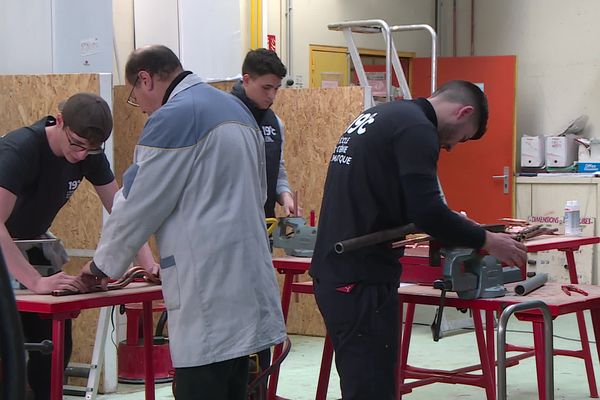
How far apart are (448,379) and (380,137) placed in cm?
197

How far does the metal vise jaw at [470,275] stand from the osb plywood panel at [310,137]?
3.14 meters

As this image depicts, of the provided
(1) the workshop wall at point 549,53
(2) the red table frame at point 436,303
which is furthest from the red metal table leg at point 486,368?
(1) the workshop wall at point 549,53

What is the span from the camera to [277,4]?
336 inches

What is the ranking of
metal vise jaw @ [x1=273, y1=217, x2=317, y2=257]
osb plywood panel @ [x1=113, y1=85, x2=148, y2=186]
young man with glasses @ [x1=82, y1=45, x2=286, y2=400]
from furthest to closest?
osb plywood panel @ [x1=113, y1=85, x2=148, y2=186]
metal vise jaw @ [x1=273, y1=217, x2=317, y2=257]
young man with glasses @ [x1=82, y1=45, x2=286, y2=400]

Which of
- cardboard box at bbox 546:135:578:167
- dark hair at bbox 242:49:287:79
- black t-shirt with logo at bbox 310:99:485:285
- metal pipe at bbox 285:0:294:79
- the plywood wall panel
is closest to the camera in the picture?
black t-shirt with logo at bbox 310:99:485:285

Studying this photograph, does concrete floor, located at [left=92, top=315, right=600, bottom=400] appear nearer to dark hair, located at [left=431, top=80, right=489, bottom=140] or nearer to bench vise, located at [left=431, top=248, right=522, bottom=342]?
bench vise, located at [left=431, top=248, right=522, bottom=342]

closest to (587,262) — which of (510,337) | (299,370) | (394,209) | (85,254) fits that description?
(510,337)

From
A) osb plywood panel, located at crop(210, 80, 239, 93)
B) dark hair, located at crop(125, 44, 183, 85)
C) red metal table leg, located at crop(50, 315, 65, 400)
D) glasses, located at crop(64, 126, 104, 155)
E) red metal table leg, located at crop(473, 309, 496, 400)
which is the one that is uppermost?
dark hair, located at crop(125, 44, 183, 85)

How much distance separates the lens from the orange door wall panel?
9.08 metres

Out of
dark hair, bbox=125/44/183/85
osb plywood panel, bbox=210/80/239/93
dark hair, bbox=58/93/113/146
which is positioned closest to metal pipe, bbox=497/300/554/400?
dark hair, bbox=125/44/183/85

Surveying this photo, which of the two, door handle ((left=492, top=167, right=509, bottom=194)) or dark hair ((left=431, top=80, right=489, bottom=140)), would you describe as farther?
door handle ((left=492, top=167, right=509, bottom=194))

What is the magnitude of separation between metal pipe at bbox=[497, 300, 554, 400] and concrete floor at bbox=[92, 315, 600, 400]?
6.19 feet

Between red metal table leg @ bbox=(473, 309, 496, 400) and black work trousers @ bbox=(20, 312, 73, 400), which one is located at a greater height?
black work trousers @ bbox=(20, 312, 73, 400)

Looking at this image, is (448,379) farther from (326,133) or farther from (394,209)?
(326,133)
